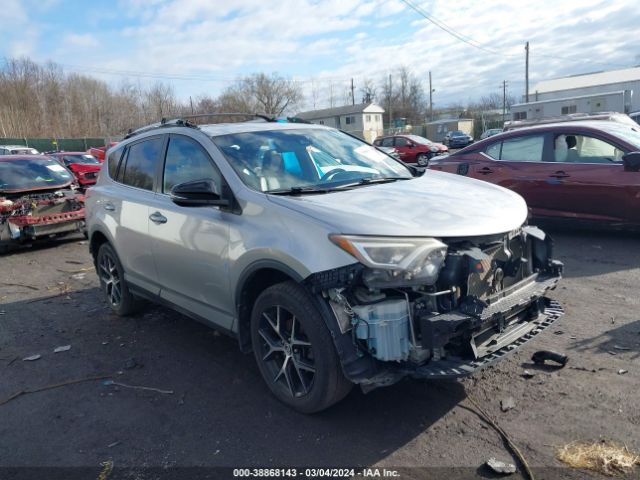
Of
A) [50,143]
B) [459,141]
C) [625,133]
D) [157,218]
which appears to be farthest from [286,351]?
[50,143]

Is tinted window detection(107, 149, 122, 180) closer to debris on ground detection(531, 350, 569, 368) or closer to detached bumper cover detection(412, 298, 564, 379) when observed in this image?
detached bumper cover detection(412, 298, 564, 379)

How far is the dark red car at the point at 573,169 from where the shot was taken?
696 centimetres

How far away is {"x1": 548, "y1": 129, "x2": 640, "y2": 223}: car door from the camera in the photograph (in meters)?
6.92

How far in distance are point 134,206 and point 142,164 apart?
42 cm

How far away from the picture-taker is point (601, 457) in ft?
9.09

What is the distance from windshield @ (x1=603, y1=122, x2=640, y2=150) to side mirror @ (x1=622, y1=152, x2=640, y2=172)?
31 centimetres

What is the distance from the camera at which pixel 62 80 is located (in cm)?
7225

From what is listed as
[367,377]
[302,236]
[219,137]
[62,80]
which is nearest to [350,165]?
[219,137]

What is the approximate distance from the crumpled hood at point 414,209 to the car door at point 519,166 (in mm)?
4053

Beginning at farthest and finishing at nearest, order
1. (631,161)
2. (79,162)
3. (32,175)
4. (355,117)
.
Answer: (355,117)
(79,162)
(32,175)
(631,161)

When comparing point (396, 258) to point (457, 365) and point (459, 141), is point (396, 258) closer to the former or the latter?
point (457, 365)

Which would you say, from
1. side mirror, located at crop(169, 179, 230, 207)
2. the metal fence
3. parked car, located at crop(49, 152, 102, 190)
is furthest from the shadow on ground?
the metal fence

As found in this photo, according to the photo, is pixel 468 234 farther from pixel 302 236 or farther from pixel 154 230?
pixel 154 230

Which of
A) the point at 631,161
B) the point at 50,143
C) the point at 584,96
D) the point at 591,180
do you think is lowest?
the point at 591,180
